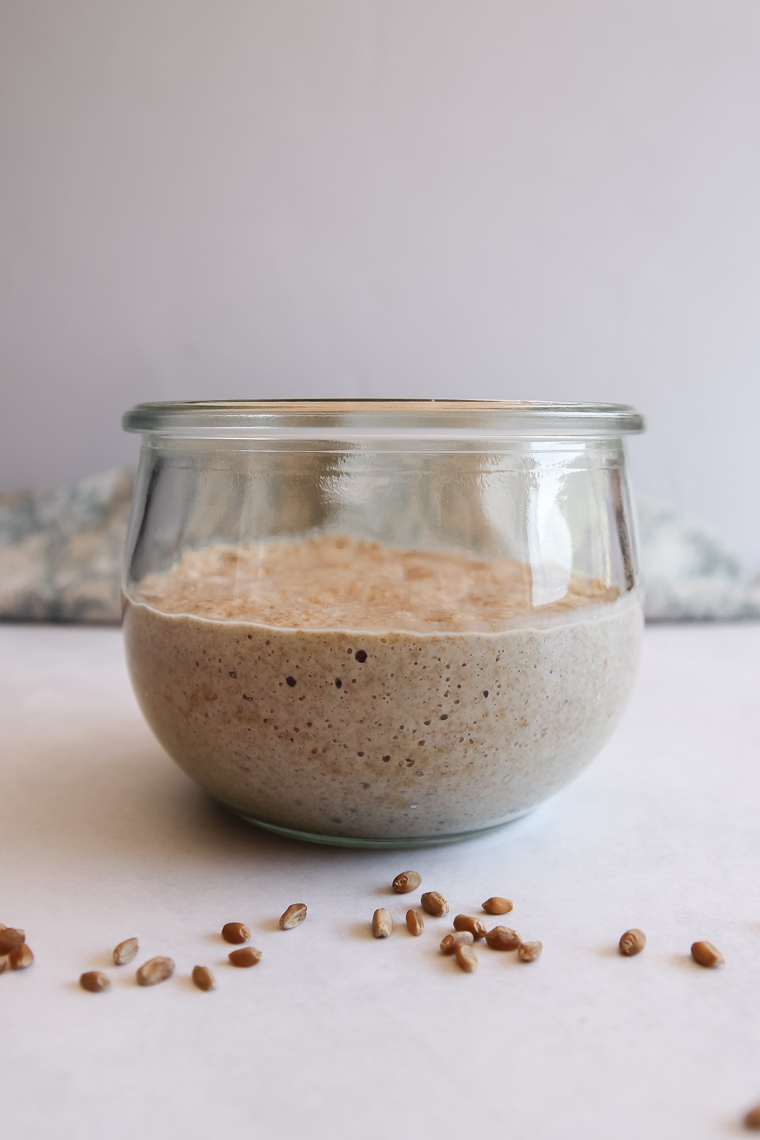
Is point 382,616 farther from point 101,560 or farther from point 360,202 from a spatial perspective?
point 360,202

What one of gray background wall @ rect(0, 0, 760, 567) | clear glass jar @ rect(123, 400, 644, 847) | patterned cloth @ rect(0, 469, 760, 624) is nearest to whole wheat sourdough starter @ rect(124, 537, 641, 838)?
clear glass jar @ rect(123, 400, 644, 847)

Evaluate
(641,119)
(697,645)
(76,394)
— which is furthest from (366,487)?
(641,119)

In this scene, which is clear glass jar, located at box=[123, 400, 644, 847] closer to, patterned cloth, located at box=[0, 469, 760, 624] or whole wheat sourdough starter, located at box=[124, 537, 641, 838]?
whole wheat sourdough starter, located at box=[124, 537, 641, 838]

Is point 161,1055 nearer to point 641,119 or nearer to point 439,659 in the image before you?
point 439,659

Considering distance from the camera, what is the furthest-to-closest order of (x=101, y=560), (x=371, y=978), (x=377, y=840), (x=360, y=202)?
(x=360, y=202) < (x=101, y=560) < (x=377, y=840) < (x=371, y=978)

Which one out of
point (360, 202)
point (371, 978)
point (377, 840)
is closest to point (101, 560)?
point (360, 202)

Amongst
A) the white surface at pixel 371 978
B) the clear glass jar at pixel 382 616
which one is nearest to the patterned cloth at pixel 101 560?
the white surface at pixel 371 978

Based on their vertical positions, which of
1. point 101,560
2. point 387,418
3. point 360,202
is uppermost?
point 360,202
